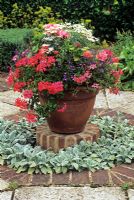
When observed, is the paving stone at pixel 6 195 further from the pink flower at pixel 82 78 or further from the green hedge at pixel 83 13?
the green hedge at pixel 83 13

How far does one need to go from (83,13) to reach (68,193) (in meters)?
6.82

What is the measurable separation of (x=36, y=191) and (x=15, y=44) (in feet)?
15.7

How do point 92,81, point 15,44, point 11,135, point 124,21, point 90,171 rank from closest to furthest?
point 90,171
point 92,81
point 11,135
point 15,44
point 124,21

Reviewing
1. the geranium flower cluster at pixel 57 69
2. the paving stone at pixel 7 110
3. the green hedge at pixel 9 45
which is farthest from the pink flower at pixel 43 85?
the green hedge at pixel 9 45

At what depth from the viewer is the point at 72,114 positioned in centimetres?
445

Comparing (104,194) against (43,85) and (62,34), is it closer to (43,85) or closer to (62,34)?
(43,85)

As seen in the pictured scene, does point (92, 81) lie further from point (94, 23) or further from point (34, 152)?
point (94, 23)

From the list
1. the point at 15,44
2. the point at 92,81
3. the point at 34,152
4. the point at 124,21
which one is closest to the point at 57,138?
the point at 34,152

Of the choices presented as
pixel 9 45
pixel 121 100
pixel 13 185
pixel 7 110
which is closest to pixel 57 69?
pixel 13 185

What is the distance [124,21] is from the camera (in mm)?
9969

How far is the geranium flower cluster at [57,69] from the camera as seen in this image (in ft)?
14.0

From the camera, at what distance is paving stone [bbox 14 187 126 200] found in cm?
369

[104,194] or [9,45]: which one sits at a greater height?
[104,194]

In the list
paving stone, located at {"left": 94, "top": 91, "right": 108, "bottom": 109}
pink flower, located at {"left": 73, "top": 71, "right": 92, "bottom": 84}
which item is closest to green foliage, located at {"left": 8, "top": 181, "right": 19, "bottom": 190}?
pink flower, located at {"left": 73, "top": 71, "right": 92, "bottom": 84}
